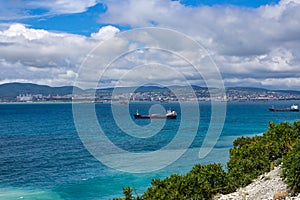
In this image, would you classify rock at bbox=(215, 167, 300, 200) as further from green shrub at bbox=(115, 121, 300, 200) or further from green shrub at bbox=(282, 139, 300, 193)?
green shrub at bbox=(115, 121, 300, 200)

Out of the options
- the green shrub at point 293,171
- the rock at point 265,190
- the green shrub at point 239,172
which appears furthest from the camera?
the green shrub at point 239,172

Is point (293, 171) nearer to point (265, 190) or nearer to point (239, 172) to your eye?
point (265, 190)

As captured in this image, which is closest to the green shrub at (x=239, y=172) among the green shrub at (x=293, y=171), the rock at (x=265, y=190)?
the green shrub at (x=293, y=171)

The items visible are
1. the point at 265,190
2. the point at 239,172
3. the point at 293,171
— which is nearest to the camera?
the point at 293,171

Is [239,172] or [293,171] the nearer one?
[293,171]

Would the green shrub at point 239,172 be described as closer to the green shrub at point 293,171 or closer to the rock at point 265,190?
the green shrub at point 293,171

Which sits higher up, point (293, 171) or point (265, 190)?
point (293, 171)

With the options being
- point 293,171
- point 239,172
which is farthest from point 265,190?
point 239,172

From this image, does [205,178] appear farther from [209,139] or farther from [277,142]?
[209,139]

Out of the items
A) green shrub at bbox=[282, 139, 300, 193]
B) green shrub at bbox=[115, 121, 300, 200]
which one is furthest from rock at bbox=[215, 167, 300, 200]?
green shrub at bbox=[115, 121, 300, 200]

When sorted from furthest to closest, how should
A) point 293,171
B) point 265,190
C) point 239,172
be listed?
point 239,172
point 265,190
point 293,171

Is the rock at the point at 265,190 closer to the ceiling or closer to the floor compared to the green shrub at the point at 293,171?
closer to the floor

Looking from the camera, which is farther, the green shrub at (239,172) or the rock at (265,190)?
the green shrub at (239,172)

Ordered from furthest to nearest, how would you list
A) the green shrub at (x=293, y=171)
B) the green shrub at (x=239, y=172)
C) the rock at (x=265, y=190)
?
the green shrub at (x=239, y=172) → the rock at (x=265, y=190) → the green shrub at (x=293, y=171)
